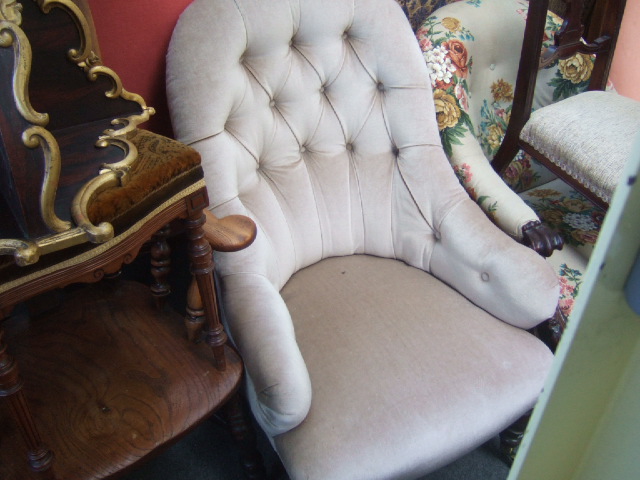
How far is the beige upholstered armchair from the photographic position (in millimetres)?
944

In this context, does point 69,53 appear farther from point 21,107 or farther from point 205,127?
point 205,127

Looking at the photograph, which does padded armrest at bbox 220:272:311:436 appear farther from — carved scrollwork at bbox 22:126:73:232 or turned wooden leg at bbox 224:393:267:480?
carved scrollwork at bbox 22:126:73:232

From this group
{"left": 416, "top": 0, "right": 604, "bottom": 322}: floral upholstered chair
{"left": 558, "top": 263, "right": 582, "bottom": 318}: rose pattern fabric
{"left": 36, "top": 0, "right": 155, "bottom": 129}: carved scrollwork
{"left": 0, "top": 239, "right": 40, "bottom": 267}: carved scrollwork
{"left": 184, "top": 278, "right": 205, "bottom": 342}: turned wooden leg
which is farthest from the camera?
{"left": 416, "top": 0, "right": 604, "bottom": 322}: floral upholstered chair

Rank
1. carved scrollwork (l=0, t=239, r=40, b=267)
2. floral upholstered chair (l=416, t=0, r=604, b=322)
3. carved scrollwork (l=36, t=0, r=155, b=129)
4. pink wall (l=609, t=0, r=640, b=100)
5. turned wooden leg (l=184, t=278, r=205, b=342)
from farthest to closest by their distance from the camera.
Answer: pink wall (l=609, t=0, r=640, b=100)
floral upholstered chair (l=416, t=0, r=604, b=322)
turned wooden leg (l=184, t=278, r=205, b=342)
carved scrollwork (l=36, t=0, r=155, b=129)
carved scrollwork (l=0, t=239, r=40, b=267)

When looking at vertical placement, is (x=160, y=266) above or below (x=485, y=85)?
below

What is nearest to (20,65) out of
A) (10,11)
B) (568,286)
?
(10,11)

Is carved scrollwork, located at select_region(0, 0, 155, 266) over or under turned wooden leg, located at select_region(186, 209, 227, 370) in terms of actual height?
over

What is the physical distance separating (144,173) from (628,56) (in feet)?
5.69

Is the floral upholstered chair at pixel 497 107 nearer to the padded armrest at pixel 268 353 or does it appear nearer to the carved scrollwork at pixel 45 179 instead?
the padded armrest at pixel 268 353

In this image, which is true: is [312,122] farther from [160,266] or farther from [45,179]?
[45,179]

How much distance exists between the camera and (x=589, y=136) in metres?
1.27

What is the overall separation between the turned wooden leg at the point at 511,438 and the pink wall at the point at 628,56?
125cm

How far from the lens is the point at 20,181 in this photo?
61 cm

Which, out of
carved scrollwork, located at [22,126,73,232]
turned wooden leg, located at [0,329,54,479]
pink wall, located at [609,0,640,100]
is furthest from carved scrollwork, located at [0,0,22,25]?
pink wall, located at [609,0,640,100]
